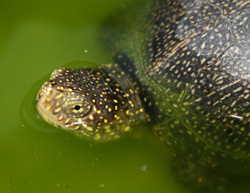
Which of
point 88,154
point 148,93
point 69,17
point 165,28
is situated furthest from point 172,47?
point 69,17

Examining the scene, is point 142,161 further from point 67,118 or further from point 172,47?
point 172,47

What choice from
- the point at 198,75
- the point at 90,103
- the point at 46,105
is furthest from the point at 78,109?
the point at 198,75

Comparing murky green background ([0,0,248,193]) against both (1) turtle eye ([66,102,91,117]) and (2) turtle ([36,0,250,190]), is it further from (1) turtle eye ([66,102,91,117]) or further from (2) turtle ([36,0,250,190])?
(1) turtle eye ([66,102,91,117])

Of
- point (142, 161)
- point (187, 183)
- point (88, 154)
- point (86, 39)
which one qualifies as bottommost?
point (187, 183)

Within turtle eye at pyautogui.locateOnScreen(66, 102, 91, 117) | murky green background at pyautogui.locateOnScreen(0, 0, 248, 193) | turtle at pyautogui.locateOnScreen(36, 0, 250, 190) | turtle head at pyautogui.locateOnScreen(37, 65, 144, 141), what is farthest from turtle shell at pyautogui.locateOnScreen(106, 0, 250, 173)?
turtle eye at pyautogui.locateOnScreen(66, 102, 91, 117)

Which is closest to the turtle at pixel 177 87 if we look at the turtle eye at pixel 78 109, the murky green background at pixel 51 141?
the turtle eye at pixel 78 109

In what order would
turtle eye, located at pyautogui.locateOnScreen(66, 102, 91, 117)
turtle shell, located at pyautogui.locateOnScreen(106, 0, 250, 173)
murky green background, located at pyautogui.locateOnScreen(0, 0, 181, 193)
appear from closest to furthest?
turtle shell, located at pyautogui.locateOnScreen(106, 0, 250, 173) < turtle eye, located at pyautogui.locateOnScreen(66, 102, 91, 117) < murky green background, located at pyautogui.locateOnScreen(0, 0, 181, 193)

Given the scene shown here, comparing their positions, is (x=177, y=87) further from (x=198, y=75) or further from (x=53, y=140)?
(x=53, y=140)

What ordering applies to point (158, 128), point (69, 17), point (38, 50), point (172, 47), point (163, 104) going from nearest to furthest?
point (172, 47) → point (163, 104) → point (158, 128) → point (38, 50) → point (69, 17)
